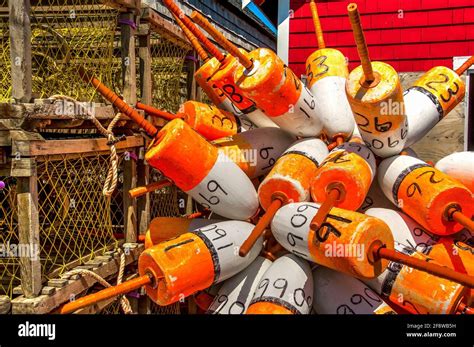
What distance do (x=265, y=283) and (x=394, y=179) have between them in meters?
1.04

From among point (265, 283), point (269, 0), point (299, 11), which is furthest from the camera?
point (269, 0)

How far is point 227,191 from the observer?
2988mm

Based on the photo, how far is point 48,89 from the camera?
3.45 metres

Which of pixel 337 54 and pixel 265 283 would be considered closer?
pixel 265 283

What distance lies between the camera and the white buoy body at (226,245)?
284 centimetres

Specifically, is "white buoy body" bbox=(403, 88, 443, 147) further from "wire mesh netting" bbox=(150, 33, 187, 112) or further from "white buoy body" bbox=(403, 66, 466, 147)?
"wire mesh netting" bbox=(150, 33, 187, 112)

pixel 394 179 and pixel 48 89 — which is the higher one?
pixel 48 89

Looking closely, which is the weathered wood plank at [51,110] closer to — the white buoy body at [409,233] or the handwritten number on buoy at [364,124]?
the handwritten number on buoy at [364,124]

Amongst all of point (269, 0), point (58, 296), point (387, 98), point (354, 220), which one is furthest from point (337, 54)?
point (269, 0)

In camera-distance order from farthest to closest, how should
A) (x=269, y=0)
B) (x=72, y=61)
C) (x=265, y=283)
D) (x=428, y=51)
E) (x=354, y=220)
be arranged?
(x=269, y=0)
(x=428, y=51)
(x=72, y=61)
(x=265, y=283)
(x=354, y=220)

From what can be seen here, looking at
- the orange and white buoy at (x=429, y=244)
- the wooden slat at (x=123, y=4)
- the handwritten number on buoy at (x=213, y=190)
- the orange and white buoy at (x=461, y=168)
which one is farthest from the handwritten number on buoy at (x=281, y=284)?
the wooden slat at (x=123, y=4)

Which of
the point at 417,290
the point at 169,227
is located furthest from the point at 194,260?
the point at 417,290
